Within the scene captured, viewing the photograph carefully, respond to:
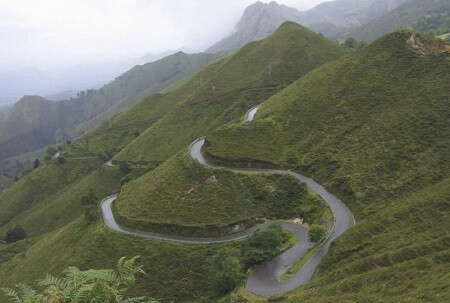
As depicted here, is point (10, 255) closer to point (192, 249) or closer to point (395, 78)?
point (192, 249)

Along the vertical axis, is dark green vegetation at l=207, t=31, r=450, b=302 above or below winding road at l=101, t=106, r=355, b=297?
above

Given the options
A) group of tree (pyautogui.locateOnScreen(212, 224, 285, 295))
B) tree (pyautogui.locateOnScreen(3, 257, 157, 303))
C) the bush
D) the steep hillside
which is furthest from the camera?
the steep hillside

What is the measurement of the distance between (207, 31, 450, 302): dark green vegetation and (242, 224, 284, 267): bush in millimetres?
9219

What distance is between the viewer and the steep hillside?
150m

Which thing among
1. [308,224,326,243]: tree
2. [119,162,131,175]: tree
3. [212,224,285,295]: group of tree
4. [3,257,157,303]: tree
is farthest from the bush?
[119,162,131,175]: tree

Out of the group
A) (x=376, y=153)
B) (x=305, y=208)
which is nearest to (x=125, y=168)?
(x=305, y=208)

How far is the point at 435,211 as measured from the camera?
55.3 meters

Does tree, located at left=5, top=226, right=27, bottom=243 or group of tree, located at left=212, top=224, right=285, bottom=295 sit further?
tree, located at left=5, top=226, right=27, bottom=243

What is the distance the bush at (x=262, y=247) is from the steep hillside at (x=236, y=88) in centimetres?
8319

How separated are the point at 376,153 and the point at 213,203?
31.7 metres

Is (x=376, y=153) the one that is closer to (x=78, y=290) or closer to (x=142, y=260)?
(x=142, y=260)

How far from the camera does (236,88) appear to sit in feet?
551

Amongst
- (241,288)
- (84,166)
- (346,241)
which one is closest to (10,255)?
(84,166)

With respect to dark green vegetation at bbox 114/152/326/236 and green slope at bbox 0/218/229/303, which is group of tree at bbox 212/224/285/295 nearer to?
green slope at bbox 0/218/229/303
